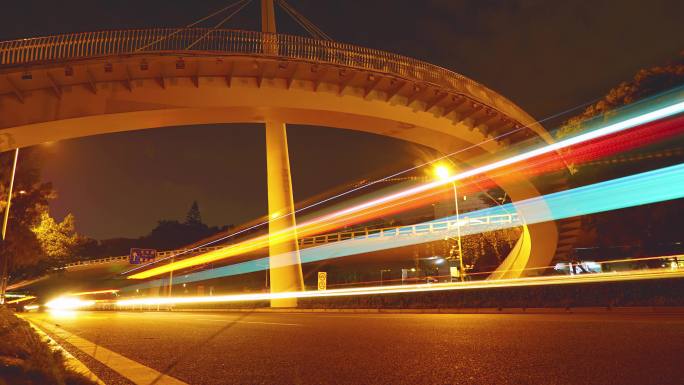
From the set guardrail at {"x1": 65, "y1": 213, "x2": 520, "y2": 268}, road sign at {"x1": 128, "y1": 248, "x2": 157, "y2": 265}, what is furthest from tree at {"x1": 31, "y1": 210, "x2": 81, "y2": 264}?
guardrail at {"x1": 65, "y1": 213, "x2": 520, "y2": 268}

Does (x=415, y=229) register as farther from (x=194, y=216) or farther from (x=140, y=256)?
(x=194, y=216)

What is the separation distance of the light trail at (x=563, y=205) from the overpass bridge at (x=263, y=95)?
5583mm

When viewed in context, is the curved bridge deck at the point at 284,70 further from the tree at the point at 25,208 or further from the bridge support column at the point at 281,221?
the tree at the point at 25,208

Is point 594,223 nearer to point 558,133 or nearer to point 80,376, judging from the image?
point 558,133

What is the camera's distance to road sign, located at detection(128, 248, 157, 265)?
1635 inches

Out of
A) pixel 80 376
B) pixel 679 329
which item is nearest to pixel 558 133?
pixel 679 329

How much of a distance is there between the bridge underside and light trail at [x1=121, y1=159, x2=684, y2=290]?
611 cm

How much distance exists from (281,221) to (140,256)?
20887 millimetres

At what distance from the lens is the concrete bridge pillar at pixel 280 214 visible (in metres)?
26.7

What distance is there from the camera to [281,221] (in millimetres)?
26797

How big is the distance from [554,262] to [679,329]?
3353 cm

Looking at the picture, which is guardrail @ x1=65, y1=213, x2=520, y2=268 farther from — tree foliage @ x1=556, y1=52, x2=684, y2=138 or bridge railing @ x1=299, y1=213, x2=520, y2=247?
tree foliage @ x1=556, y1=52, x2=684, y2=138

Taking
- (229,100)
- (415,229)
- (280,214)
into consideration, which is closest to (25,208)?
(280,214)

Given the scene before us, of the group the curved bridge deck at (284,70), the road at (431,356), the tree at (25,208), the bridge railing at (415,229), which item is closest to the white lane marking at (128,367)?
the road at (431,356)
